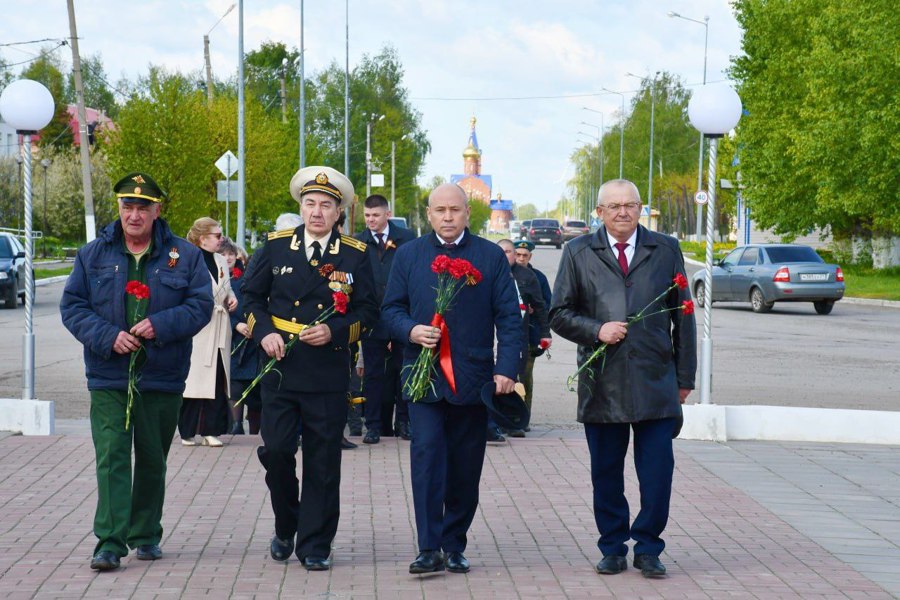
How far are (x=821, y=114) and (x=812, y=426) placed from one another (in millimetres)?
33775

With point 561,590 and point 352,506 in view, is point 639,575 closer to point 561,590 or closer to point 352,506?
point 561,590

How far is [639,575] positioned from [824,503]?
7.72 feet

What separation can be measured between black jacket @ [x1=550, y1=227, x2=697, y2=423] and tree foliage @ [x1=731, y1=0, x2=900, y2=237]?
34.1 meters

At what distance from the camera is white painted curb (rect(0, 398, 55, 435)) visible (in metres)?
10.6

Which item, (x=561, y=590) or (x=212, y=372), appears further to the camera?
(x=212, y=372)

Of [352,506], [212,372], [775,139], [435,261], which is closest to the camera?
[435,261]

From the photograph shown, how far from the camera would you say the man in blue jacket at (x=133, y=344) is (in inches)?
245

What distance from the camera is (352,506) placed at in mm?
7883

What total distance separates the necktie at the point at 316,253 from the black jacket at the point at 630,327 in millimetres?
1163

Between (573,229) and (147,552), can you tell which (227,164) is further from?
(573,229)

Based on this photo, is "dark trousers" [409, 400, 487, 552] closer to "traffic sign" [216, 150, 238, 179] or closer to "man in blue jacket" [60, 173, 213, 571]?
"man in blue jacket" [60, 173, 213, 571]

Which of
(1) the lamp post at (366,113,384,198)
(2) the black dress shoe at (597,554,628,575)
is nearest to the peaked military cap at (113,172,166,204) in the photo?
(2) the black dress shoe at (597,554,628,575)

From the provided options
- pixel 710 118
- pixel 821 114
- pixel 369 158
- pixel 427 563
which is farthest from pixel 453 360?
pixel 369 158

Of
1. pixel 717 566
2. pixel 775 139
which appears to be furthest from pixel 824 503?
pixel 775 139
